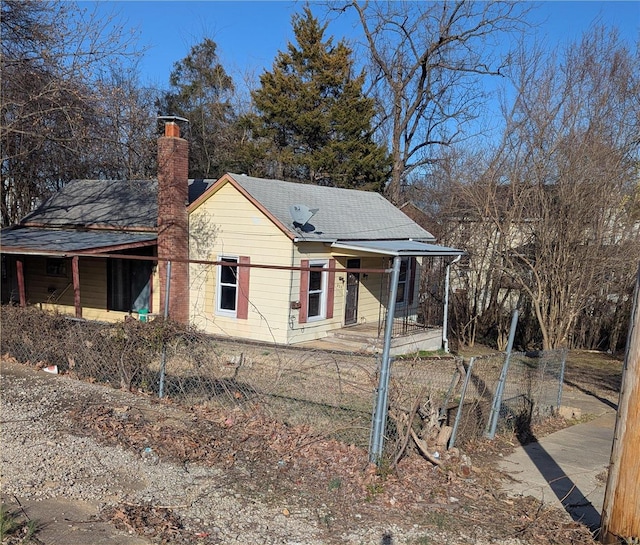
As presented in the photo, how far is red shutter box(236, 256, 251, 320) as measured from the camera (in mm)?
15773

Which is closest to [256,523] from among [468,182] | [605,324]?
[468,182]

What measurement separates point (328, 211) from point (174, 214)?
15.4 feet

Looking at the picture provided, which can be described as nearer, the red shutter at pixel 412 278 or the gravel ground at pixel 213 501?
the gravel ground at pixel 213 501

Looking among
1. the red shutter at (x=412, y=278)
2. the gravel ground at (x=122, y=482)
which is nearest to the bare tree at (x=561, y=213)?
the red shutter at (x=412, y=278)

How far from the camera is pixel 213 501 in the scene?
15.8 feet

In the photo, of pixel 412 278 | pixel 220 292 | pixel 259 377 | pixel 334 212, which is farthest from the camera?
pixel 412 278

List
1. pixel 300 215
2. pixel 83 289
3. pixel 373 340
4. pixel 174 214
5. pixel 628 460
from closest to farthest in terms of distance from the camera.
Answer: pixel 628 460 → pixel 300 215 → pixel 373 340 → pixel 174 214 → pixel 83 289

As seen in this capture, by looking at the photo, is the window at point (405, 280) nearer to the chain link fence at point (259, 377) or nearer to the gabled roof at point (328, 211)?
the gabled roof at point (328, 211)

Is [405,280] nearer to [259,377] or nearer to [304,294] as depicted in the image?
[304,294]

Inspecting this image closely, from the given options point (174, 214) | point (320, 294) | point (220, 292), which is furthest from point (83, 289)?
point (320, 294)

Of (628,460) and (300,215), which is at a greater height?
(300,215)

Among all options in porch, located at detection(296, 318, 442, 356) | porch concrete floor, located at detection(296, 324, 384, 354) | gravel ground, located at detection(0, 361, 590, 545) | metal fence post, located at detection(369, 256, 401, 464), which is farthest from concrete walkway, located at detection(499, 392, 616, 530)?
porch concrete floor, located at detection(296, 324, 384, 354)

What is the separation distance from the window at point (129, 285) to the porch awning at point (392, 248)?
6.10m

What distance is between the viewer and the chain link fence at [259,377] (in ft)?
20.9
